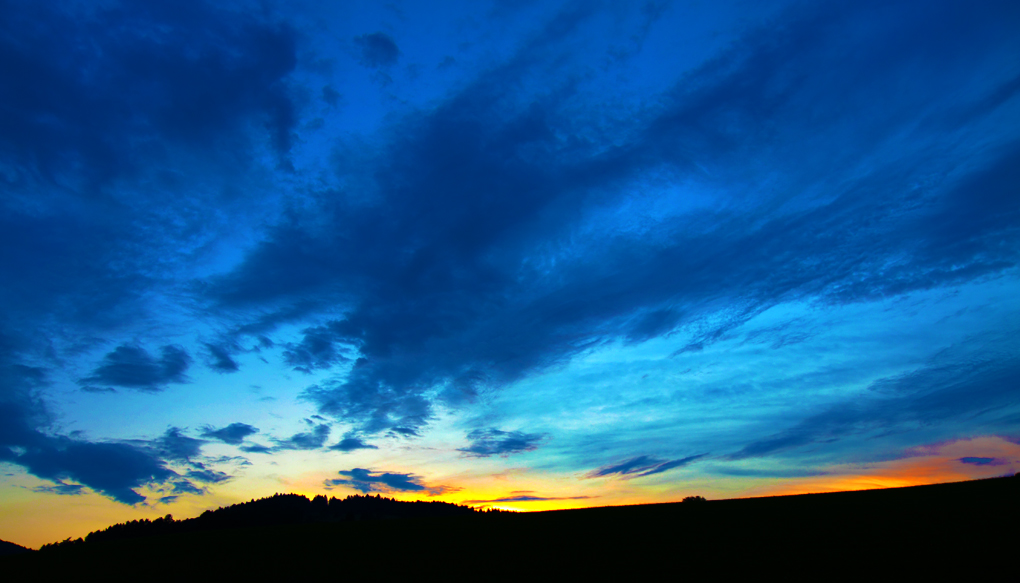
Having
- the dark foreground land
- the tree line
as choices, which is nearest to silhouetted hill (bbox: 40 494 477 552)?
the tree line

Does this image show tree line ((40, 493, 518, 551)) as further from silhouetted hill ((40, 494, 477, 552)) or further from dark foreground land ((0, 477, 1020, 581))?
dark foreground land ((0, 477, 1020, 581))

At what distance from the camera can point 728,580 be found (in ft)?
57.2

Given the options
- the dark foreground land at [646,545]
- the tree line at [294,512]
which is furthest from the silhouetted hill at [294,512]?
the dark foreground land at [646,545]

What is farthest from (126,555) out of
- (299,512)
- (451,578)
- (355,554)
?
(299,512)

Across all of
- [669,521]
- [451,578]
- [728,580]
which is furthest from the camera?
[669,521]

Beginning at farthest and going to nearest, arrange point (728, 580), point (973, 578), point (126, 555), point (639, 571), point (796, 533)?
point (126, 555) → point (796, 533) → point (639, 571) → point (728, 580) → point (973, 578)

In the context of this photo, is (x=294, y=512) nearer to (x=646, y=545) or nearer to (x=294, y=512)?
(x=294, y=512)

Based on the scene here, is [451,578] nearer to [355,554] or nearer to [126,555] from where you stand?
[355,554]

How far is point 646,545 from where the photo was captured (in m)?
23.2

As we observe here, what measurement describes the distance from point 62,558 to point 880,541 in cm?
5256

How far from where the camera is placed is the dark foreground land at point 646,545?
1873 cm

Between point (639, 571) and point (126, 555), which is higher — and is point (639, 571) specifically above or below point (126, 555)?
below

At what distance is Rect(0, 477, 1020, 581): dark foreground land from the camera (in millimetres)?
18734

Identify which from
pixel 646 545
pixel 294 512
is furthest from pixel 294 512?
pixel 646 545
